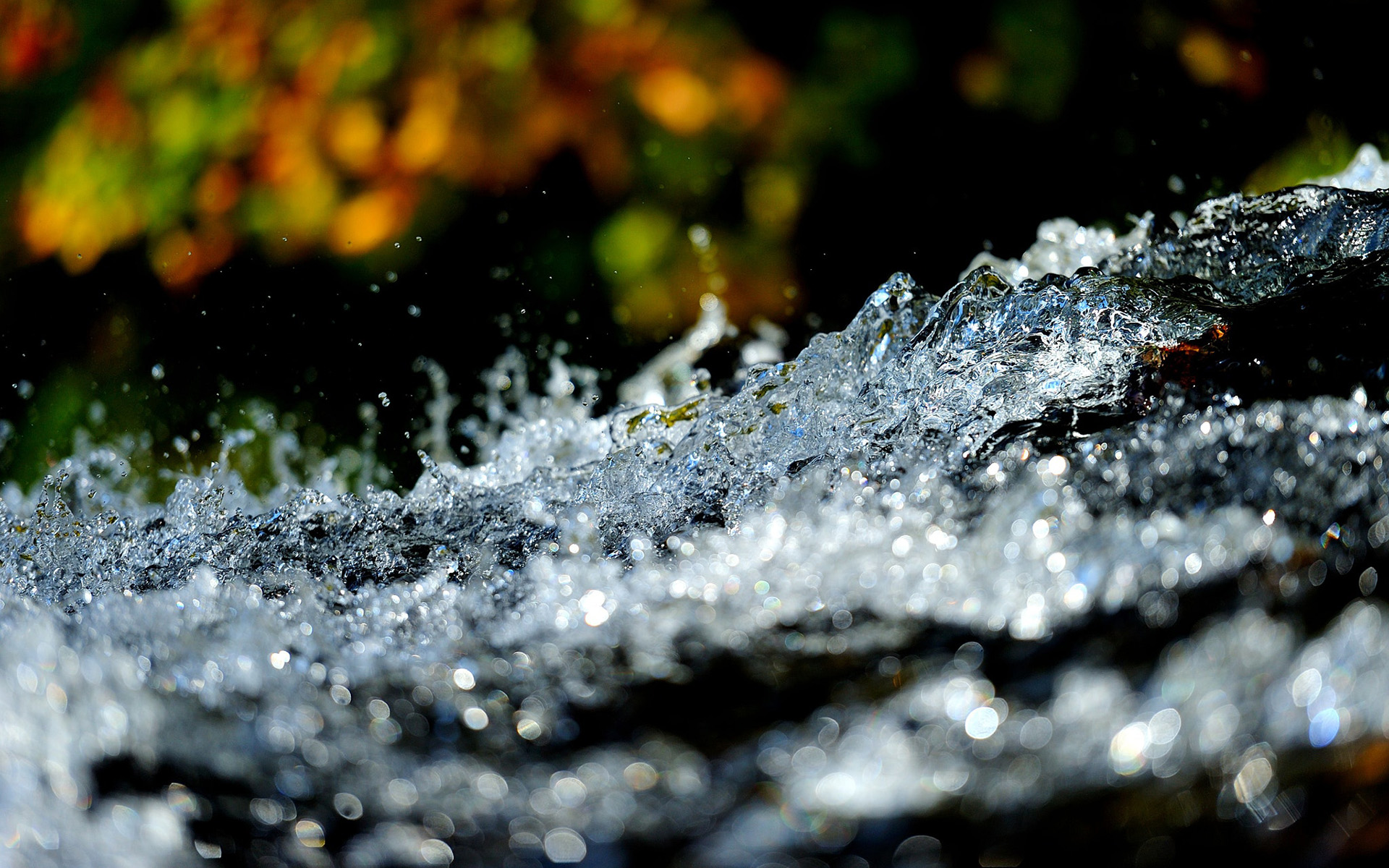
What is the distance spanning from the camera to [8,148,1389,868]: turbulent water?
373 millimetres

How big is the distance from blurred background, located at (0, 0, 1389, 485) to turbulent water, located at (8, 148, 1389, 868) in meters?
0.68

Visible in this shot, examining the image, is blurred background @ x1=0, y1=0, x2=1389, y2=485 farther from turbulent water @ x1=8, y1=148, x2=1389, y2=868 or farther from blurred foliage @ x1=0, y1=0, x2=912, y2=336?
turbulent water @ x1=8, y1=148, x2=1389, y2=868

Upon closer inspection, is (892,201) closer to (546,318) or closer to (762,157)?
(762,157)

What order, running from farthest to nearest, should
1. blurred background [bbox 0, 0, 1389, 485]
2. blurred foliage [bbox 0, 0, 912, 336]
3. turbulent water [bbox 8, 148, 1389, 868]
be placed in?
blurred foliage [bbox 0, 0, 912, 336] < blurred background [bbox 0, 0, 1389, 485] < turbulent water [bbox 8, 148, 1389, 868]

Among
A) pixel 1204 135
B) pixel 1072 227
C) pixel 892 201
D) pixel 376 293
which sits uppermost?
pixel 376 293

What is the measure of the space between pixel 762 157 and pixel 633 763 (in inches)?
56.4

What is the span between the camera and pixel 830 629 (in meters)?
→ 0.53

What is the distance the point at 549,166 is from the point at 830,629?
1.41 meters

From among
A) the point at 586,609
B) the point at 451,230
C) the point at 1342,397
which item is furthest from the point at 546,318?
the point at 1342,397

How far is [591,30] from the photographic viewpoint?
5.72 ft

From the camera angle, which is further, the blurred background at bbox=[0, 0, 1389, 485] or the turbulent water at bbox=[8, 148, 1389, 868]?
the blurred background at bbox=[0, 0, 1389, 485]

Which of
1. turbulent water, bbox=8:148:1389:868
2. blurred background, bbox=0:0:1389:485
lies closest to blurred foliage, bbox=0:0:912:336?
blurred background, bbox=0:0:1389:485

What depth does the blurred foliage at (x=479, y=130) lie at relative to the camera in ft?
5.56

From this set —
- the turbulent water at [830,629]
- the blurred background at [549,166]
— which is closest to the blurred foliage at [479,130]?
the blurred background at [549,166]
